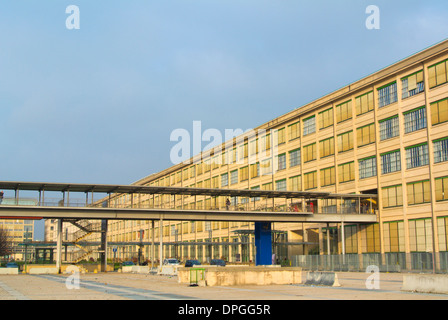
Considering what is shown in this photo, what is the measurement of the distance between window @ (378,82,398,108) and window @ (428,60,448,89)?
5208mm

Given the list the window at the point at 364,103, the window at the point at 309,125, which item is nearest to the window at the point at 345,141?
the window at the point at 364,103

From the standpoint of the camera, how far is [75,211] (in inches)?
2080

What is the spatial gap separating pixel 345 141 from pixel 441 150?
1569 cm

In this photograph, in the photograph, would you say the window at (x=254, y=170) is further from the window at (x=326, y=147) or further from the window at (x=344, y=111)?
the window at (x=344, y=111)

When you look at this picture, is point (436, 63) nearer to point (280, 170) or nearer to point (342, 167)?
point (342, 167)

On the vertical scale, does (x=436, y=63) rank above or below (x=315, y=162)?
above

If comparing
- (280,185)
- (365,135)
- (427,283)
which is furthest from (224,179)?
(427,283)

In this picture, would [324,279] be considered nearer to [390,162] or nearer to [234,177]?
[390,162]

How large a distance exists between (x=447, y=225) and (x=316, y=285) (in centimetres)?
2734

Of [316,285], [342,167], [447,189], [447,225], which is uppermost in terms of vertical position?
[342,167]

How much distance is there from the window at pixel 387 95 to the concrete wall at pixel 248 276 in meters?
33.6

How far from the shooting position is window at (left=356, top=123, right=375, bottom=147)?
200 feet

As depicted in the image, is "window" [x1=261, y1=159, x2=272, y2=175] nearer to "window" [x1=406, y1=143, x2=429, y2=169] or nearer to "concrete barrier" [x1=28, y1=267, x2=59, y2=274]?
"window" [x1=406, y1=143, x2=429, y2=169]
